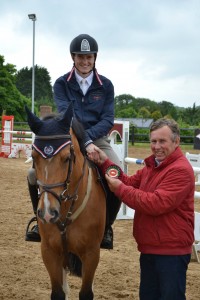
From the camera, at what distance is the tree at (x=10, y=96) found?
152 ft

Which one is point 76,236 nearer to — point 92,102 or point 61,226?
point 61,226

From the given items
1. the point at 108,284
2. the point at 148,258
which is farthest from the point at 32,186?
the point at 108,284

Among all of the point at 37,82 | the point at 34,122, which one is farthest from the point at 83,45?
the point at 37,82

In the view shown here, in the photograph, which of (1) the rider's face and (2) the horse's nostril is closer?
(2) the horse's nostril

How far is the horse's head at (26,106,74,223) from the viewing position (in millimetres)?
2902

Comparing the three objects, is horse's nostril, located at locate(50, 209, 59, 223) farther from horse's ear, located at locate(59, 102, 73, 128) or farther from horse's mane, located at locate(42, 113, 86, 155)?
horse's mane, located at locate(42, 113, 86, 155)

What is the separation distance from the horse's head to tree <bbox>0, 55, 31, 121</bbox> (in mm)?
42318

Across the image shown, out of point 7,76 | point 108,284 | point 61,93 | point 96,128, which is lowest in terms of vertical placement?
point 108,284

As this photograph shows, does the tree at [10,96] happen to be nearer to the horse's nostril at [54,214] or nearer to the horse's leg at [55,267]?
the horse's leg at [55,267]

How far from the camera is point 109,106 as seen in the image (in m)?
4.16

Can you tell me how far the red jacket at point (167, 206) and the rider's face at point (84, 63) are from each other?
130cm

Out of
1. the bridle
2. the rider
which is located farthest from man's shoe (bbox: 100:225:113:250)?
the bridle

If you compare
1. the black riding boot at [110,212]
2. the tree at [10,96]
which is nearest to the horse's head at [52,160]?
the black riding boot at [110,212]

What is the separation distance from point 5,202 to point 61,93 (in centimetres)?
576
